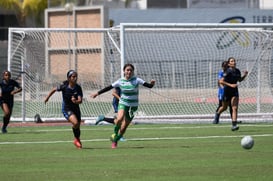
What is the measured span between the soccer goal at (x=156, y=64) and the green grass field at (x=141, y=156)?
210 inches

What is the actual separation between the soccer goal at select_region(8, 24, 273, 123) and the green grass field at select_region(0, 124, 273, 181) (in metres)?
5.34

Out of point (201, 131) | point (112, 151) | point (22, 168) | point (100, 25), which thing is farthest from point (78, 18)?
point (22, 168)

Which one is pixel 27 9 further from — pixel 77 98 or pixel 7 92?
pixel 77 98

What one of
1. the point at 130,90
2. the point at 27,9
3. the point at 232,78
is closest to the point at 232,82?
the point at 232,78

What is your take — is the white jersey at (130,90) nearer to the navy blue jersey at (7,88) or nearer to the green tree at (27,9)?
the navy blue jersey at (7,88)

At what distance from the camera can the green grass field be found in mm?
15078

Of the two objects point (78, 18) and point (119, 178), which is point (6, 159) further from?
point (78, 18)

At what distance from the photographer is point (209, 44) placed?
35.9 metres

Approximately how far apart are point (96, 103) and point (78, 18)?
54.0 ft

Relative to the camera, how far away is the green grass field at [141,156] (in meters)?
15.1

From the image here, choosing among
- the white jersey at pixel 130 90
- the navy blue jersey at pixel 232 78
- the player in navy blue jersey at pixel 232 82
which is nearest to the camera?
the white jersey at pixel 130 90

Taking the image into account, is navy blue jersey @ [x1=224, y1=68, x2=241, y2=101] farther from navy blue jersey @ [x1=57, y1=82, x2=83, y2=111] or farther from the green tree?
the green tree

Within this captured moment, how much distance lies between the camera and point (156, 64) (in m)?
36.0

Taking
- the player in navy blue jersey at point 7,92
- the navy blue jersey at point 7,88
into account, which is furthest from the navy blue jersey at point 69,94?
the navy blue jersey at point 7,88
